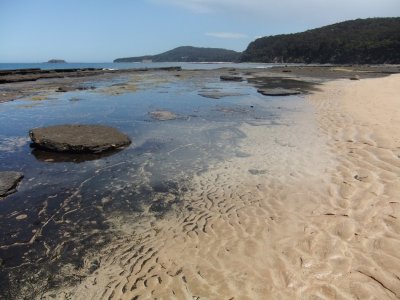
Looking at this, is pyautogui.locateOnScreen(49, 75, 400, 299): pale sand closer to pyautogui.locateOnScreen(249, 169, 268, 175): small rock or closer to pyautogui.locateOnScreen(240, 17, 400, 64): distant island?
pyautogui.locateOnScreen(249, 169, 268, 175): small rock

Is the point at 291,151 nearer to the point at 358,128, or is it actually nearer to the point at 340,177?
the point at 340,177

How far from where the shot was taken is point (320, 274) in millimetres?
3971

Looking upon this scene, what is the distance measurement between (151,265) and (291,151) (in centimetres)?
580

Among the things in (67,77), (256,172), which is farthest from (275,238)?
(67,77)

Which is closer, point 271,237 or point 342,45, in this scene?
point 271,237

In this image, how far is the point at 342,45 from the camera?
118125mm

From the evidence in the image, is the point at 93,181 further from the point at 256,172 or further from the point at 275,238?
the point at 275,238

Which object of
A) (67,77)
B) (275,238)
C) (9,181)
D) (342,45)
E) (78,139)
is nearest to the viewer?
(275,238)

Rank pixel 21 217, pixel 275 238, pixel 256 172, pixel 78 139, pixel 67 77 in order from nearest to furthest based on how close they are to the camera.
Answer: pixel 275 238 < pixel 21 217 < pixel 256 172 < pixel 78 139 < pixel 67 77

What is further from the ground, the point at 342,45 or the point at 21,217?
the point at 21,217

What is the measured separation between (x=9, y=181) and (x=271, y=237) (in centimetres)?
573

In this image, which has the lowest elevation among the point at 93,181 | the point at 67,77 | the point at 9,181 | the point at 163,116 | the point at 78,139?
the point at 67,77

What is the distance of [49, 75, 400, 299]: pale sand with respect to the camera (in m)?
3.86

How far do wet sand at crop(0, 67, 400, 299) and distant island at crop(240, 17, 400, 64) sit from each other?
108063 mm
